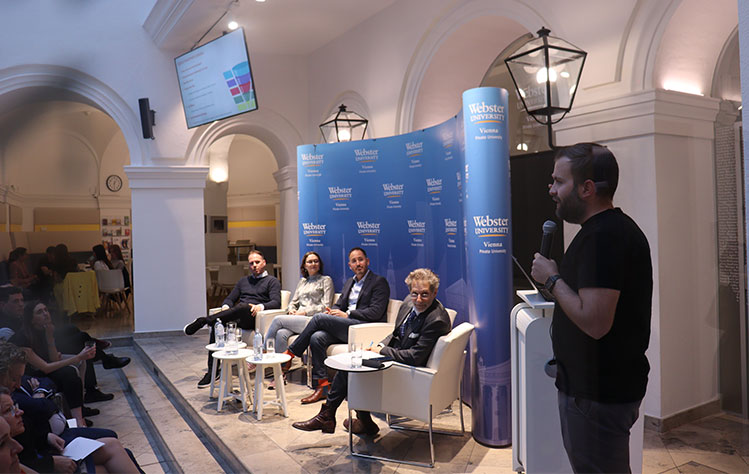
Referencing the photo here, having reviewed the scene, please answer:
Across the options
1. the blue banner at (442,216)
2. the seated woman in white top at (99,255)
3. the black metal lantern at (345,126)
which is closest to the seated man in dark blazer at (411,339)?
the blue banner at (442,216)

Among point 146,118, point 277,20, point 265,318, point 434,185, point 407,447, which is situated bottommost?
point 407,447

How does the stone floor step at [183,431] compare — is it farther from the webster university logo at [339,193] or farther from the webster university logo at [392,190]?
the webster university logo at [392,190]

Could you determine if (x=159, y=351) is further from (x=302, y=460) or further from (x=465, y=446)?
(x=465, y=446)

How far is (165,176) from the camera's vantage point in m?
7.69

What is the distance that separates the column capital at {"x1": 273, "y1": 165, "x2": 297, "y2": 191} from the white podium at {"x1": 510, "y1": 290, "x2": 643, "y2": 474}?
660 centimetres

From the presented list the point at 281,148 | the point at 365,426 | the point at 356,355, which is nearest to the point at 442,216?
the point at 356,355

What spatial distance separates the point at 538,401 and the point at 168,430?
2.77 metres

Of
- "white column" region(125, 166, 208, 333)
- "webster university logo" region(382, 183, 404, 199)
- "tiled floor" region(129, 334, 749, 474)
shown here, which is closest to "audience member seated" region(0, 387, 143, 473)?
"tiled floor" region(129, 334, 749, 474)

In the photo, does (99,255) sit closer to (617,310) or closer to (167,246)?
(167,246)

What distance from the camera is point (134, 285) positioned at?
7.59 meters

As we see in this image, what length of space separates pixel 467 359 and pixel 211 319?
2.69 meters

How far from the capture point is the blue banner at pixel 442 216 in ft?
11.9

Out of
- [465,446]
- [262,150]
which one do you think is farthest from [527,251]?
[262,150]

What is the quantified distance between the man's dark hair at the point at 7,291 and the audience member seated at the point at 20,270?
0.02m
